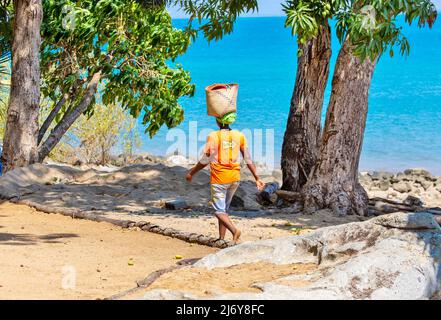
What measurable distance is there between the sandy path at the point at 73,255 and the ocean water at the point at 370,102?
6069 mm

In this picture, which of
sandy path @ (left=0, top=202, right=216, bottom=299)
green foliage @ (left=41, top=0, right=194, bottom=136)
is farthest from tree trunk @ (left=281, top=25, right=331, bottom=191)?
sandy path @ (left=0, top=202, right=216, bottom=299)

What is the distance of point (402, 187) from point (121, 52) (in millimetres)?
6665

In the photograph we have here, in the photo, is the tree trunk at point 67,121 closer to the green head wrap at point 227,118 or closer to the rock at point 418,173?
the green head wrap at point 227,118

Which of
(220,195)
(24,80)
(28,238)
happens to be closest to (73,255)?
(28,238)

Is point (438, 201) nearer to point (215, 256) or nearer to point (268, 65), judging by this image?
point (215, 256)

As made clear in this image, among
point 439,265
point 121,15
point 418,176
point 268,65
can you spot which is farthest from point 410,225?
point 268,65

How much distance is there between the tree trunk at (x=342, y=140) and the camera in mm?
13391

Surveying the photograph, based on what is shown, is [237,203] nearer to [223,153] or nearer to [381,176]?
[223,153]

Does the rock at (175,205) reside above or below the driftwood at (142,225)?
below

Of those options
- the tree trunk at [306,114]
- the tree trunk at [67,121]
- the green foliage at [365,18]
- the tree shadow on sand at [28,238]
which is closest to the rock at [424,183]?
the tree trunk at [306,114]

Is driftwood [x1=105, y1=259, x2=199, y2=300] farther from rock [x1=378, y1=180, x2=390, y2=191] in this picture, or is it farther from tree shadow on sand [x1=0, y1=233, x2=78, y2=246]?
rock [x1=378, y1=180, x2=390, y2=191]

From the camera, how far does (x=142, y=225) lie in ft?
37.0

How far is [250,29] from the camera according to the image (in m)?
107
